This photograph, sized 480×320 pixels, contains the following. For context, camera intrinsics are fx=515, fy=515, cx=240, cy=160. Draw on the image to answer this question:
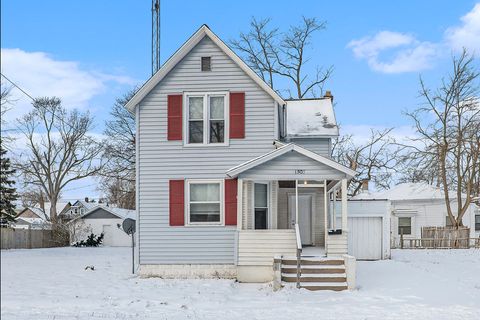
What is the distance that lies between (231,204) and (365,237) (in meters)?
8.87

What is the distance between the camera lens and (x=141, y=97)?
1691cm

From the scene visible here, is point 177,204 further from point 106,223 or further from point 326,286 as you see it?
point 106,223

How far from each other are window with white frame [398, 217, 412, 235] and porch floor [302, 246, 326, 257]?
2157 cm

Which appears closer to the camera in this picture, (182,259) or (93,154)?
(182,259)

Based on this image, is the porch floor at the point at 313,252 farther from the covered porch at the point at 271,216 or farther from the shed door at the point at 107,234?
the shed door at the point at 107,234

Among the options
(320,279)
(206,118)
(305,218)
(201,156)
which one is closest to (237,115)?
(206,118)

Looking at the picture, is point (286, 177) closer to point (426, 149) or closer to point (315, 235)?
point (315, 235)

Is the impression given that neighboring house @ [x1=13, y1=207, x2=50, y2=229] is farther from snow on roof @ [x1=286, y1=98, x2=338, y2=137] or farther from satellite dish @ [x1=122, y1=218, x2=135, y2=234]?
snow on roof @ [x1=286, y1=98, x2=338, y2=137]

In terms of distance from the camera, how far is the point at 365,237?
2280cm

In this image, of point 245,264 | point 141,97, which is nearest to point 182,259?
point 245,264

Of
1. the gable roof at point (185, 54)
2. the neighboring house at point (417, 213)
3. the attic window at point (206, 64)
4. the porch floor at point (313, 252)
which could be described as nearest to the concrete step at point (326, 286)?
the porch floor at point (313, 252)

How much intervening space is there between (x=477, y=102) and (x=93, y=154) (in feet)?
99.3

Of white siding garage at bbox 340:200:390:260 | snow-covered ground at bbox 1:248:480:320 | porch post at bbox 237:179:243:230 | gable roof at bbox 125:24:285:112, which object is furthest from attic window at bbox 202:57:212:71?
white siding garage at bbox 340:200:390:260

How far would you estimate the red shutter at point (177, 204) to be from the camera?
1655cm
